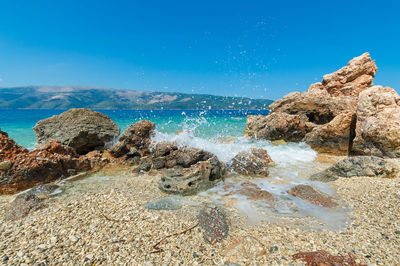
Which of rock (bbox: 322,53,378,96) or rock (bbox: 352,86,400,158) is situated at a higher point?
rock (bbox: 322,53,378,96)

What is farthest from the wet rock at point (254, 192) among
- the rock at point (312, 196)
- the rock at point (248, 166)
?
the rock at point (248, 166)

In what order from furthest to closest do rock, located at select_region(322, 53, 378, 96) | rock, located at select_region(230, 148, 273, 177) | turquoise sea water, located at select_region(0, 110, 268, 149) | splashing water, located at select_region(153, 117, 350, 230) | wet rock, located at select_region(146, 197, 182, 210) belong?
1. turquoise sea water, located at select_region(0, 110, 268, 149)
2. rock, located at select_region(322, 53, 378, 96)
3. rock, located at select_region(230, 148, 273, 177)
4. wet rock, located at select_region(146, 197, 182, 210)
5. splashing water, located at select_region(153, 117, 350, 230)

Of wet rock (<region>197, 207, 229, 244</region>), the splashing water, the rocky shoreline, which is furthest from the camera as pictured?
the splashing water

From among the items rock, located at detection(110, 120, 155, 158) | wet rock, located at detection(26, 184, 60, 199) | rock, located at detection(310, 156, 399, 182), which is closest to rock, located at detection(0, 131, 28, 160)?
wet rock, located at detection(26, 184, 60, 199)

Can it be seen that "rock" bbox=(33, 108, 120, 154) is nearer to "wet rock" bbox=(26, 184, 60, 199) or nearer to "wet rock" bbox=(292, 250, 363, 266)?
"wet rock" bbox=(26, 184, 60, 199)

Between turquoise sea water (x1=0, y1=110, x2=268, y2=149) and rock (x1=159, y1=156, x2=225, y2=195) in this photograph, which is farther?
turquoise sea water (x1=0, y1=110, x2=268, y2=149)

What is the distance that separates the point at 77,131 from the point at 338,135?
1307cm

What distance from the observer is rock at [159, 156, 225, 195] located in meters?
5.52

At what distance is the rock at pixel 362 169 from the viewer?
580cm

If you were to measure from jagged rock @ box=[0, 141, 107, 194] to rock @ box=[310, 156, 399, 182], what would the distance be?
852 cm

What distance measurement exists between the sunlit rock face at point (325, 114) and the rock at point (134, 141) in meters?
9.03

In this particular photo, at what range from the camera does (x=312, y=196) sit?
16.8ft

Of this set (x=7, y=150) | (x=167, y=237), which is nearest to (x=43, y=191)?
(x=7, y=150)

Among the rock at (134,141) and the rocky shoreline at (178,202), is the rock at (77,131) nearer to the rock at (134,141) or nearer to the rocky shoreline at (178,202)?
the rocky shoreline at (178,202)
